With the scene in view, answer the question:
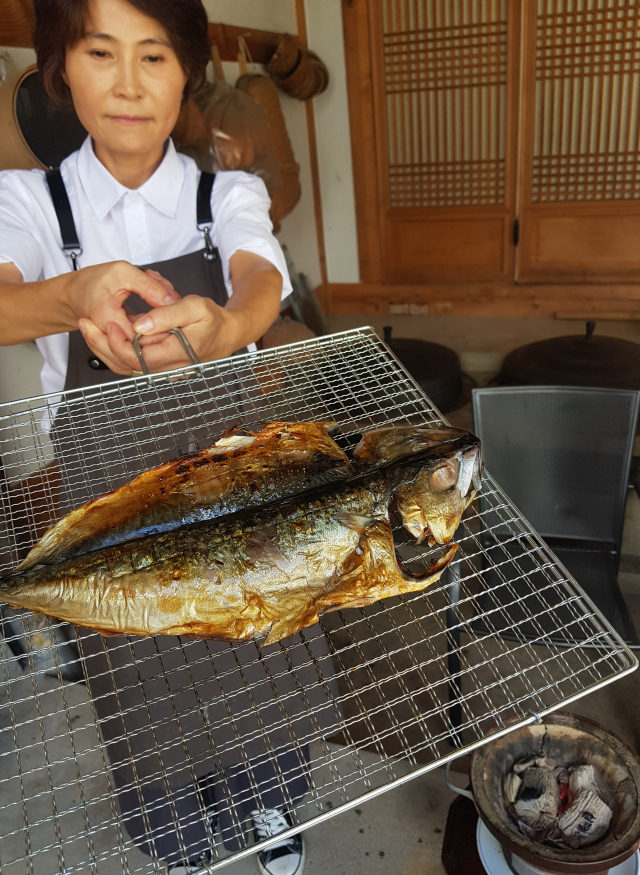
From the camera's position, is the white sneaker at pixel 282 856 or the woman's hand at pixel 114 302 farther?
the white sneaker at pixel 282 856

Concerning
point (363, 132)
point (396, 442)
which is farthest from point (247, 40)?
point (396, 442)

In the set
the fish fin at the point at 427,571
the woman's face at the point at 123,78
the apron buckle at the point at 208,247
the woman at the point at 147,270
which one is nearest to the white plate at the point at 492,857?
Answer: the woman at the point at 147,270

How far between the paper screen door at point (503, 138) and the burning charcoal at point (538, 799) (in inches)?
190

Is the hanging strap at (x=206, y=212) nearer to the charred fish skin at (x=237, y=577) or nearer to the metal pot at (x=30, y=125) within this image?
the metal pot at (x=30, y=125)

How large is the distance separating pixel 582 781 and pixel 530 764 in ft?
0.48

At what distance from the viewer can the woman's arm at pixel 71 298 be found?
1538 millimetres

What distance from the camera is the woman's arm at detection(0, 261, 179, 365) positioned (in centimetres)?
154

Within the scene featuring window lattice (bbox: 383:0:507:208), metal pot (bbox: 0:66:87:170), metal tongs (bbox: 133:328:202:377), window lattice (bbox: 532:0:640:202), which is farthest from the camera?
window lattice (bbox: 383:0:507:208)

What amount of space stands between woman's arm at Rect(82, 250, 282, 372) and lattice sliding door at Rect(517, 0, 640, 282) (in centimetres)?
428

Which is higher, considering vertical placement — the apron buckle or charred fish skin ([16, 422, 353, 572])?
the apron buckle

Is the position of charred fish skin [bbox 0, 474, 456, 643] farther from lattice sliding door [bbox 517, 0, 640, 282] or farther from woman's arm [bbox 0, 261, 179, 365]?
lattice sliding door [bbox 517, 0, 640, 282]

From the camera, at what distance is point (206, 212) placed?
2.18 m

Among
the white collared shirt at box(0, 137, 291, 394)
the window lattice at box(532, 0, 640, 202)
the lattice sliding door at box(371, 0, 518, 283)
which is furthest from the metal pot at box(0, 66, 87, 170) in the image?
the window lattice at box(532, 0, 640, 202)

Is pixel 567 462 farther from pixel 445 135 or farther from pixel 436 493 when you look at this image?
pixel 445 135
